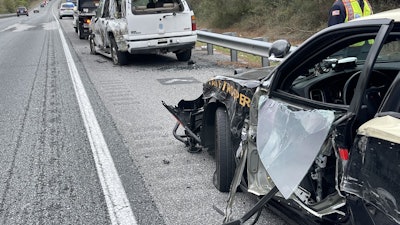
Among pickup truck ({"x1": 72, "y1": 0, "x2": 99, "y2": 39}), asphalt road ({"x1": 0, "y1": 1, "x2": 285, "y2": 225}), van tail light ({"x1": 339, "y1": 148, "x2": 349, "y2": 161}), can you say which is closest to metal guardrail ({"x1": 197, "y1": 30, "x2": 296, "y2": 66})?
asphalt road ({"x1": 0, "y1": 1, "x2": 285, "y2": 225})

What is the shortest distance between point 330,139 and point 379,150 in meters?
0.36

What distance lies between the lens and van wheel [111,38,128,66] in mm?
11808

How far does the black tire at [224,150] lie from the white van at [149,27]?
24.7 feet

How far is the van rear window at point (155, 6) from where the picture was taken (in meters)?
11.1

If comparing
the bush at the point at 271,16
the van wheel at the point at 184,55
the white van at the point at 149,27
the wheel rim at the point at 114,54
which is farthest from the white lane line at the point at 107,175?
the bush at the point at 271,16

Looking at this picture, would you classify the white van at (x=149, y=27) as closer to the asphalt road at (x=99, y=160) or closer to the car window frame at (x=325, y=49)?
the asphalt road at (x=99, y=160)

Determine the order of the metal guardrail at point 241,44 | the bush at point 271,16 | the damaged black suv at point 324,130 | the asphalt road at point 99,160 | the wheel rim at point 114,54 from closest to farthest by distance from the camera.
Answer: the damaged black suv at point 324,130 → the asphalt road at point 99,160 → the metal guardrail at point 241,44 → the wheel rim at point 114,54 → the bush at point 271,16

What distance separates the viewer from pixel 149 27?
36.2 feet

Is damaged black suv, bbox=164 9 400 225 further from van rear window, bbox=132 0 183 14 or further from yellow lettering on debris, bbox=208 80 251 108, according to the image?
van rear window, bbox=132 0 183 14

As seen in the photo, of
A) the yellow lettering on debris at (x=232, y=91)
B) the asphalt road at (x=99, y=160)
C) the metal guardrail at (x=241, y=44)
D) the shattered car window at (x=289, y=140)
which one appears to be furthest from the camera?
the metal guardrail at (x=241, y=44)

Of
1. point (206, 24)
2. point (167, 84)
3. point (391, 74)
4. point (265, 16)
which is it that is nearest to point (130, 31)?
point (167, 84)

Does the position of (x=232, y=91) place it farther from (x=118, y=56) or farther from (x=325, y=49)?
(x=118, y=56)

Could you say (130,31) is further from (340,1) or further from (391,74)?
(391,74)

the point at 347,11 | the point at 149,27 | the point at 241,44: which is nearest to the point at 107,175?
the point at 347,11
